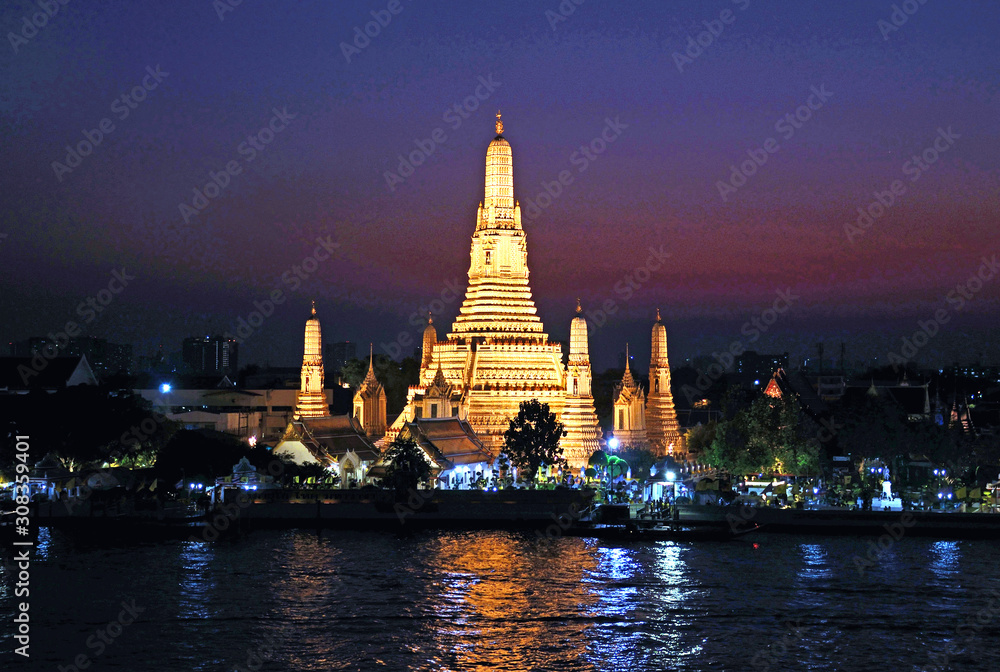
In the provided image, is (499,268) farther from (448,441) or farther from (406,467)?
(406,467)

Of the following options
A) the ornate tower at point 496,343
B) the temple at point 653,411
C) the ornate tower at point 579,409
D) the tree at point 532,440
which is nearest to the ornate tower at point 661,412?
the temple at point 653,411

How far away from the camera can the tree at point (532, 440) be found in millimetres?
63562

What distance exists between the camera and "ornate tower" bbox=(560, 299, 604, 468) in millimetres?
69688

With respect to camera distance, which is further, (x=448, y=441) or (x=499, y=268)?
(x=499, y=268)

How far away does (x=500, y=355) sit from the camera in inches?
2758

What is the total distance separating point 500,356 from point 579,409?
4866 millimetres

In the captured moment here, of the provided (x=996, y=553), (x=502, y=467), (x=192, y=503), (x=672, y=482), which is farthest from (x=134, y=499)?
(x=996, y=553)

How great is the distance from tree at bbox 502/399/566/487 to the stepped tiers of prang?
4009 millimetres

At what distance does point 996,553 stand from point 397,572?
22077 mm

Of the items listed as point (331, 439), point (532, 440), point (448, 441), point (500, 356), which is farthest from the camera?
point (500, 356)

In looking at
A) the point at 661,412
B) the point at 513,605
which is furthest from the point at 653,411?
the point at 513,605

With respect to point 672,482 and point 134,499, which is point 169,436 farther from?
point 672,482

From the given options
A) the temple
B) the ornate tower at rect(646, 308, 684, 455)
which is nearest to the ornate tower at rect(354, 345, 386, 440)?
the temple

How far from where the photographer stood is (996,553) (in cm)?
5056
